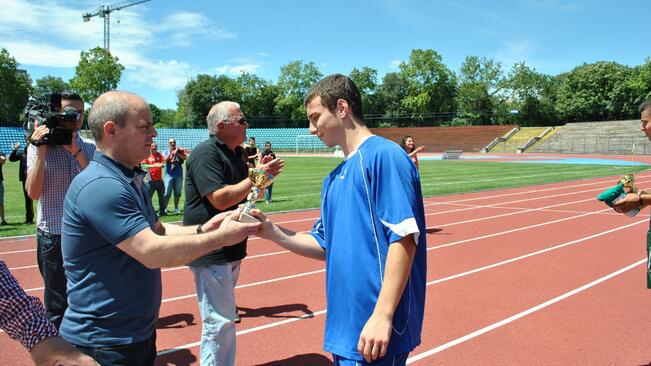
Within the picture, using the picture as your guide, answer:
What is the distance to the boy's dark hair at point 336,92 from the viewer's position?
91.1 inches

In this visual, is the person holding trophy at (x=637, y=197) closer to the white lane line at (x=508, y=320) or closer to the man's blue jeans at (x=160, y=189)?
the white lane line at (x=508, y=320)

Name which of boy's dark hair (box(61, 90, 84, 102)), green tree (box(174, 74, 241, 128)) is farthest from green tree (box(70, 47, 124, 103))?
boy's dark hair (box(61, 90, 84, 102))

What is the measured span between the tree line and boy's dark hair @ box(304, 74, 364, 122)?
66.8m

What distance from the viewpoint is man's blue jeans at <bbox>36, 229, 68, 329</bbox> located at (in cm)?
368

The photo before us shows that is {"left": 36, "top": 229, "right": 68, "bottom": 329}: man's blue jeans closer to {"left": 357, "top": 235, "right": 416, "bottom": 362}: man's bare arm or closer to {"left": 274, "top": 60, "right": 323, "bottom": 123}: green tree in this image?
{"left": 357, "top": 235, "right": 416, "bottom": 362}: man's bare arm

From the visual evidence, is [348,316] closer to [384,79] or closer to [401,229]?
[401,229]

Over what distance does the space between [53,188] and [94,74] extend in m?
65.1

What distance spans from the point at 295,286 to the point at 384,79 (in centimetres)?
8637

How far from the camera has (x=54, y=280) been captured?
12.1ft

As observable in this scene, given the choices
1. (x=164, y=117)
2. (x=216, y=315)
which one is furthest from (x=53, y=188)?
(x=164, y=117)

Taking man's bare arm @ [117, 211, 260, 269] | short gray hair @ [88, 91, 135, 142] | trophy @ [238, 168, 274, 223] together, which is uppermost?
short gray hair @ [88, 91, 135, 142]

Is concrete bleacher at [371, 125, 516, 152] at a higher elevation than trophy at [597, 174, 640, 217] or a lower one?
higher

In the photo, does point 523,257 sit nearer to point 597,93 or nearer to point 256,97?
point 597,93

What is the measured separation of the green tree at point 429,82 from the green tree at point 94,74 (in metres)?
47.3
